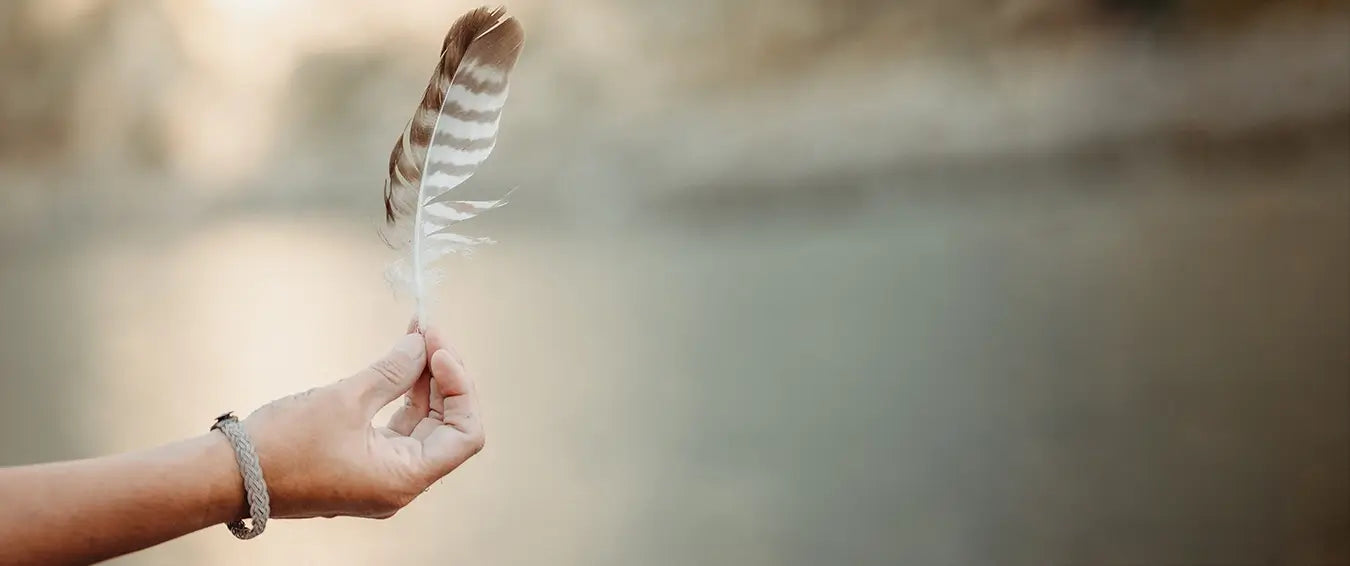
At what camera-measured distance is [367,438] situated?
1.93ft

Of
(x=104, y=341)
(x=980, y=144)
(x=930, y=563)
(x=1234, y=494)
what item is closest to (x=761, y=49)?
(x=980, y=144)

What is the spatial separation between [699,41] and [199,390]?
0.97 meters

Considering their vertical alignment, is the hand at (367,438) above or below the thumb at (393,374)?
below

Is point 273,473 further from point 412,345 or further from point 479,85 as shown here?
point 479,85

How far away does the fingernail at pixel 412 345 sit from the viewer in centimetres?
64

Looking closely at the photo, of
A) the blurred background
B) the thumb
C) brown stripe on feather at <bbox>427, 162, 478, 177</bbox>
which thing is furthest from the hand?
the blurred background

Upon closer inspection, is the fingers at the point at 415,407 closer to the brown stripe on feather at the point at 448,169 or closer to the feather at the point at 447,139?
the feather at the point at 447,139

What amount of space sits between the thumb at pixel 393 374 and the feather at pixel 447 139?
0.24ft

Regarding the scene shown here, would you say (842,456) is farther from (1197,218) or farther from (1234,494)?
(1197,218)

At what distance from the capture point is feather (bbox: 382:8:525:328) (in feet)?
2.40

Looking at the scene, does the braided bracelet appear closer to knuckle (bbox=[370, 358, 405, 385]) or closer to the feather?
knuckle (bbox=[370, 358, 405, 385])

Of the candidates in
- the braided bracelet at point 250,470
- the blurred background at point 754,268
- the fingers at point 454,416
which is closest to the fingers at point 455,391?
the fingers at point 454,416

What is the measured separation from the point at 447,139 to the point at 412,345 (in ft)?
0.61

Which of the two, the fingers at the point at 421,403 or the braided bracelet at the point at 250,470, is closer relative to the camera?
the braided bracelet at the point at 250,470
